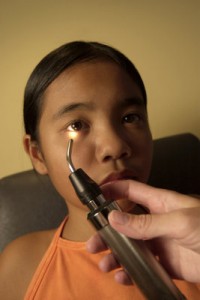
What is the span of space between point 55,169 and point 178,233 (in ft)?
1.10

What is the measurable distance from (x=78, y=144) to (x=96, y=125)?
54 millimetres

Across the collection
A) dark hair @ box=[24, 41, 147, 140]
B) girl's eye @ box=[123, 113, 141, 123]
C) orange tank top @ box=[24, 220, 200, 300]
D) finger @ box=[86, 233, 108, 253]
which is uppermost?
dark hair @ box=[24, 41, 147, 140]

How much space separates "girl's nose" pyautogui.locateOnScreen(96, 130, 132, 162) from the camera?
54 cm

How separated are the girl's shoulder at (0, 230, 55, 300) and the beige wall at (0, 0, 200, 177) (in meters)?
0.36

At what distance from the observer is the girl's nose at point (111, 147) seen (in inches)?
21.2

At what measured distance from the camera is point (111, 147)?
21.2 inches

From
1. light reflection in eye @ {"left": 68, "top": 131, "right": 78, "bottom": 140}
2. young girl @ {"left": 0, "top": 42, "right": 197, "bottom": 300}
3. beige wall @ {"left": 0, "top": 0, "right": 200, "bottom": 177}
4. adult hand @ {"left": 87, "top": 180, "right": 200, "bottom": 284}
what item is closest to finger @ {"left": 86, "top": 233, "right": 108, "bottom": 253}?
adult hand @ {"left": 87, "top": 180, "right": 200, "bottom": 284}

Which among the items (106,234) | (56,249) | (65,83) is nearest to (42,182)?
(56,249)

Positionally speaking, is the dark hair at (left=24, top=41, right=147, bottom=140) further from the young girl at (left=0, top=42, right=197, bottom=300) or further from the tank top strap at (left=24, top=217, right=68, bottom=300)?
the tank top strap at (left=24, top=217, right=68, bottom=300)

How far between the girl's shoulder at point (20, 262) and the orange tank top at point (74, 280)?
0.17 feet

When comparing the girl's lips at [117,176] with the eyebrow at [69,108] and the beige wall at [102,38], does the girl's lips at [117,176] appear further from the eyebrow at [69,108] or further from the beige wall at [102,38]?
the beige wall at [102,38]

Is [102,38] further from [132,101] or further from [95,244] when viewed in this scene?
[95,244]

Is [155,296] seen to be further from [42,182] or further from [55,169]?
[42,182]

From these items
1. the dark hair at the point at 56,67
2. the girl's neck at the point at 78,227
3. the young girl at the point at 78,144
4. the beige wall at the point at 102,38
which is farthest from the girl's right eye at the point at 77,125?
the beige wall at the point at 102,38
